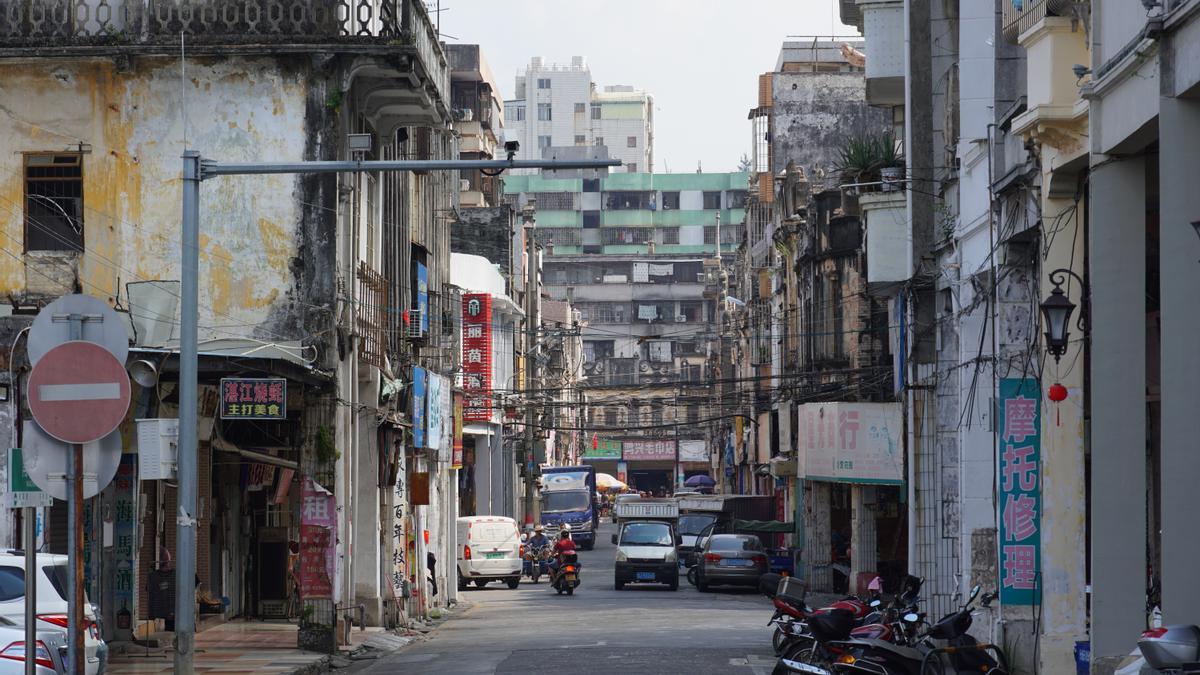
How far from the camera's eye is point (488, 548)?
46.5 meters

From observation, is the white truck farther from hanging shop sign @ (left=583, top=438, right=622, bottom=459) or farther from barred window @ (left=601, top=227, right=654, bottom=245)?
barred window @ (left=601, top=227, right=654, bottom=245)

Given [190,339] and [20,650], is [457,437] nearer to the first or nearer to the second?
[190,339]

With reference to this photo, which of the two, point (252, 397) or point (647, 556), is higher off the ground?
point (252, 397)

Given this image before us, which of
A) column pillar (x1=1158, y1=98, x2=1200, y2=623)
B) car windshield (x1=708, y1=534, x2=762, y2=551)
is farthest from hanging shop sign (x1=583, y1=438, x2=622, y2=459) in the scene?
column pillar (x1=1158, y1=98, x2=1200, y2=623)

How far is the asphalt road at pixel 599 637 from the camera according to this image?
72.6 feet

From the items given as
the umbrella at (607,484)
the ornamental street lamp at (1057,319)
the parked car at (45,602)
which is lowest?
the umbrella at (607,484)

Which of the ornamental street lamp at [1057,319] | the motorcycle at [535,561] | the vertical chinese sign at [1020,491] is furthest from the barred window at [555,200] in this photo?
the ornamental street lamp at [1057,319]

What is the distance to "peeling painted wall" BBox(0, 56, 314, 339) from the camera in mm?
27000

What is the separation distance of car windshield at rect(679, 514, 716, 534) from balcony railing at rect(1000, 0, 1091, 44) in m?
38.5

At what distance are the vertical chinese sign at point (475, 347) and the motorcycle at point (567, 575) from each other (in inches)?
549

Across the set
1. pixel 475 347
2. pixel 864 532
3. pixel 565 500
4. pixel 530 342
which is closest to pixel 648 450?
pixel 530 342

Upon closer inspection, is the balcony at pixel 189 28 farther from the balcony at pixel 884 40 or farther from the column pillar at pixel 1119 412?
the column pillar at pixel 1119 412

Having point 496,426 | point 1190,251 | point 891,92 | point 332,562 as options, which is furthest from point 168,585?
point 496,426

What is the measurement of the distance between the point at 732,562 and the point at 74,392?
33323 millimetres
